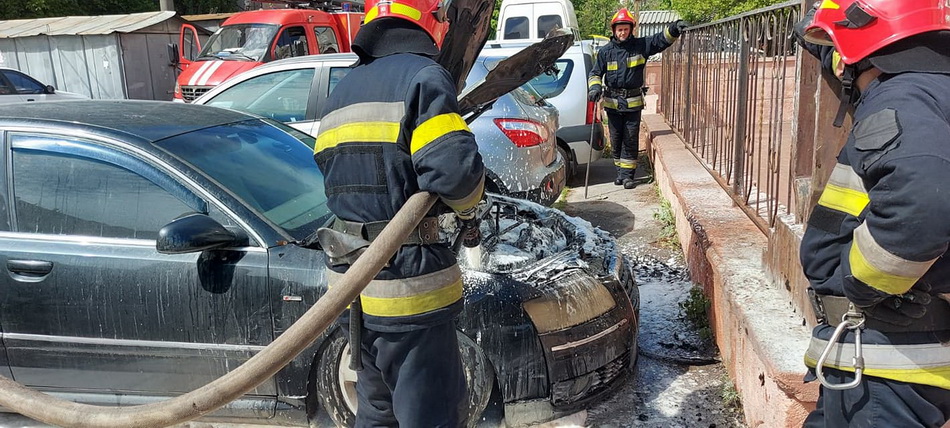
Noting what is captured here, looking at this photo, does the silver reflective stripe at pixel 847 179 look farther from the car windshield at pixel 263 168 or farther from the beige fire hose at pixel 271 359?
the car windshield at pixel 263 168

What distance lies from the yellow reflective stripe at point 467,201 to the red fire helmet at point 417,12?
53cm

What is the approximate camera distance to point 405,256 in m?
2.20

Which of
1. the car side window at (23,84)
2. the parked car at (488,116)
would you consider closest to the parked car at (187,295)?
the parked car at (488,116)

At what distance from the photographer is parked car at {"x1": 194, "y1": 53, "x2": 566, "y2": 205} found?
5523 millimetres

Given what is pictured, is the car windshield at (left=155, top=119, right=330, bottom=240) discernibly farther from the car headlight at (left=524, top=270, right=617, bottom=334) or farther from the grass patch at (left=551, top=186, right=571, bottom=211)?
the grass patch at (left=551, top=186, right=571, bottom=211)

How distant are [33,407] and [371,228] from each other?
1.15 metres

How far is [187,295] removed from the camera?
288cm

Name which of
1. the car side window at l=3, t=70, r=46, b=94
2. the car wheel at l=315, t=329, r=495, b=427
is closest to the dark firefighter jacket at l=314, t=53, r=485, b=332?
the car wheel at l=315, t=329, r=495, b=427

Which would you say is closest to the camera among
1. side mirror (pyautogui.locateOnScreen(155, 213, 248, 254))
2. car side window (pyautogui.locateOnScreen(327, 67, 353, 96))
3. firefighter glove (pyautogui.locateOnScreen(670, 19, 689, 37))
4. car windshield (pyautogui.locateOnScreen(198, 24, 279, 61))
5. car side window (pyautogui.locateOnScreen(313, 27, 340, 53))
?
side mirror (pyautogui.locateOnScreen(155, 213, 248, 254))

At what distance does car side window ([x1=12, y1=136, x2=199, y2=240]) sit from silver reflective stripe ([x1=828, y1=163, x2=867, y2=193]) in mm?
2416

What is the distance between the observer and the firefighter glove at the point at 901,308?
1.74 metres

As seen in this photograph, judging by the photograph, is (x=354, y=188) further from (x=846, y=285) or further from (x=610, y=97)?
(x=610, y=97)

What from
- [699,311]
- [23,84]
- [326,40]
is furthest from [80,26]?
[699,311]

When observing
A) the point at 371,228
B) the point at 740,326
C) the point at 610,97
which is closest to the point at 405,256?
the point at 371,228
